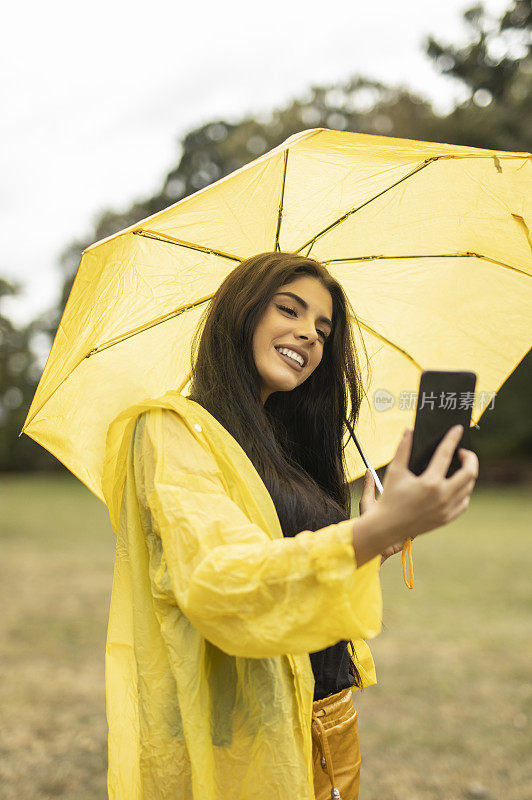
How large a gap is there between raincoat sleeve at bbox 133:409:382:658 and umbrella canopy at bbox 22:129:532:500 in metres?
0.99

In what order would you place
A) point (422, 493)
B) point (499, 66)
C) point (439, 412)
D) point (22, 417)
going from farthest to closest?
point (22, 417) < point (499, 66) < point (439, 412) < point (422, 493)

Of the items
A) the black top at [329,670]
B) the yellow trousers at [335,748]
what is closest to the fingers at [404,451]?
the black top at [329,670]

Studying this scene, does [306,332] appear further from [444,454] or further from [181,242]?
[444,454]

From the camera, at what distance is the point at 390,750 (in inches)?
176

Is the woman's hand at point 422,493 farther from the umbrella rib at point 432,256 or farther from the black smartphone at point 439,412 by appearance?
the umbrella rib at point 432,256

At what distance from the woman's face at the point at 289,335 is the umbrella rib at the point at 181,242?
0.42 metres

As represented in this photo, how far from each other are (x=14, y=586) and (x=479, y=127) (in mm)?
11070

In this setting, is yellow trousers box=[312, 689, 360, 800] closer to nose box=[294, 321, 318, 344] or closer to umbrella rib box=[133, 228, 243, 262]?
nose box=[294, 321, 318, 344]

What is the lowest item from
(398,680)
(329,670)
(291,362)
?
(398,680)

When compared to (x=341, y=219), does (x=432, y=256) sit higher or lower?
lower

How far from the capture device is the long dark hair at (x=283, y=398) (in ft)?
6.21

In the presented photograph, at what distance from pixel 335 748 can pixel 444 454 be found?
45.3 inches

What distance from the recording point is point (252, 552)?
1.29 metres

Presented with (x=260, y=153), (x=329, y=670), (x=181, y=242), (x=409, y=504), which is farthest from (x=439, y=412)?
(x=260, y=153)
